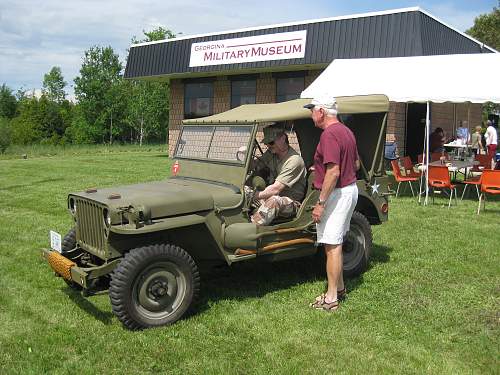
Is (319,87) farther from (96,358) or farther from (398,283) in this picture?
(96,358)

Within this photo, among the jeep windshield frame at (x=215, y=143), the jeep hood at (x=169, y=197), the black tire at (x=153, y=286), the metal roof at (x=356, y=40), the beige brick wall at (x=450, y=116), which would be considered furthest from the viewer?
the beige brick wall at (x=450, y=116)

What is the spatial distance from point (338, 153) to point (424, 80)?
24.4ft

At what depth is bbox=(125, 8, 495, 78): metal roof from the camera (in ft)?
49.7

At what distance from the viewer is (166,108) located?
45.2m

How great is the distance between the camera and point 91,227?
185 inches

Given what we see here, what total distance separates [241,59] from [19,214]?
1118 centimetres

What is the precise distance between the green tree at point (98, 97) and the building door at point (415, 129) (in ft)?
134

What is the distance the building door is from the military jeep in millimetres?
13095

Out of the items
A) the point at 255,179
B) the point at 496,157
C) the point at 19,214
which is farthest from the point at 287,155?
the point at 496,157

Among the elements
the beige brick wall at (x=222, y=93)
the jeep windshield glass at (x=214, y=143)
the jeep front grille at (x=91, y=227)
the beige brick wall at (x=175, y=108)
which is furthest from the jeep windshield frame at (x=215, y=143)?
the beige brick wall at (x=175, y=108)

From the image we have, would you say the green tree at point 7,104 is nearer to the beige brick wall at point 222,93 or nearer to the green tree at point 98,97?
the green tree at point 98,97

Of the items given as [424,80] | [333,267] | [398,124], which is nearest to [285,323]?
[333,267]

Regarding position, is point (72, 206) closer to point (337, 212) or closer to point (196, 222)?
point (196, 222)

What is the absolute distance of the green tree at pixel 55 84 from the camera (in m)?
72.1
